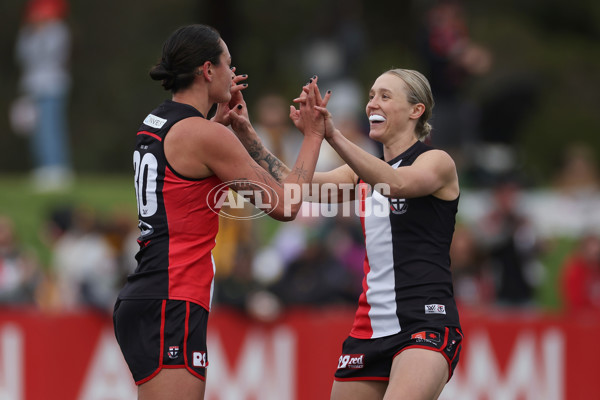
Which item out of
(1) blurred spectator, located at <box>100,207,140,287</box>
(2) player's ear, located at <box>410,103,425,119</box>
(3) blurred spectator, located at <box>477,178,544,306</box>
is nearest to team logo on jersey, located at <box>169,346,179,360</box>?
(2) player's ear, located at <box>410,103,425,119</box>

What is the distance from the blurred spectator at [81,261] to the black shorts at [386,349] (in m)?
4.35

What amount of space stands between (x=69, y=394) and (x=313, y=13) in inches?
557

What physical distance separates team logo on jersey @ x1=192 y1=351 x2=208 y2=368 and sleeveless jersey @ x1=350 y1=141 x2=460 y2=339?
1.03 meters

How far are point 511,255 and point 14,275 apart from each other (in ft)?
17.3

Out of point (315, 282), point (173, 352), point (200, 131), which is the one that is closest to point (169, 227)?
point (200, 131)

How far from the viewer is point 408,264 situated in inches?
226

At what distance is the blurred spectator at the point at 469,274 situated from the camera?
10852mm

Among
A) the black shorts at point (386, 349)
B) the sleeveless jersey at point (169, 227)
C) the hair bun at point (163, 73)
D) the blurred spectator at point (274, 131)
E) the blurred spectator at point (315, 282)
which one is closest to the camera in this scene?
the sleeveless jersey at point (169, 227)

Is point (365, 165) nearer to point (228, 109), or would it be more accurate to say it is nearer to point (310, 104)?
point (310, 104)

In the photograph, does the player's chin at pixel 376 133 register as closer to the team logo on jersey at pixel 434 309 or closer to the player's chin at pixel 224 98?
the player's chin at pixel 224 98

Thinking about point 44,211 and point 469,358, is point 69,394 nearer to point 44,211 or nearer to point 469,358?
point 469,358

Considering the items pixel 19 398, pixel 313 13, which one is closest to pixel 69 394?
pixel 19 398

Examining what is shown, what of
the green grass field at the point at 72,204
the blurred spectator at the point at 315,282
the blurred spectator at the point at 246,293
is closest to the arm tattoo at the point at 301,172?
the blurred spectator at the point at 246,293

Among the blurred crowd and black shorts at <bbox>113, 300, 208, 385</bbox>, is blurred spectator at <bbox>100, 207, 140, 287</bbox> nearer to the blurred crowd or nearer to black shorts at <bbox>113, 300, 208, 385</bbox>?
the blurred crowd
